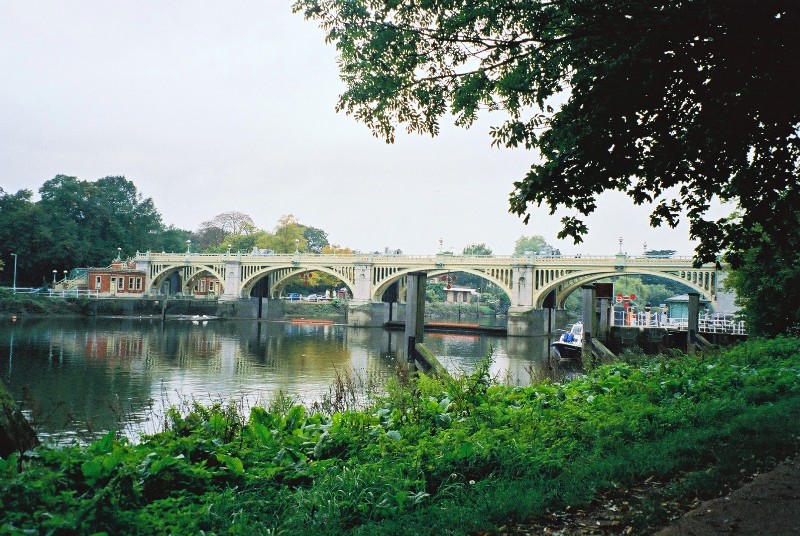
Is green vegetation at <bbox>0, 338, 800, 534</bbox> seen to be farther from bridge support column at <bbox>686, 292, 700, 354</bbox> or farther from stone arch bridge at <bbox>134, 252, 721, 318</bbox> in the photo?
A: stone arch bridge at <bbox>134, 252, 721, 318</bbox>

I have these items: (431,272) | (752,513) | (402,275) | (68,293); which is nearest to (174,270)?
(68,293)

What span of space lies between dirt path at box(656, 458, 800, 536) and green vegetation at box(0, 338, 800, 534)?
153mm

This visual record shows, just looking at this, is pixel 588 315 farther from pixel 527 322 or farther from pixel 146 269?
pixel 146 269

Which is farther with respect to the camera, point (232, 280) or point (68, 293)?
point (232, 280)

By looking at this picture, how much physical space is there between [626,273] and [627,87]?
4148 cm

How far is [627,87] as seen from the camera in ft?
18.0

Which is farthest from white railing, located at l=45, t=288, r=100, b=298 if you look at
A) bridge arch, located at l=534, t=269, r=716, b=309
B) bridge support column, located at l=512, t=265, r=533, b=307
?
bridge arch, located at l=534, t=269, r=716, b=309

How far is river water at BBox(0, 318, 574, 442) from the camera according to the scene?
14127mm

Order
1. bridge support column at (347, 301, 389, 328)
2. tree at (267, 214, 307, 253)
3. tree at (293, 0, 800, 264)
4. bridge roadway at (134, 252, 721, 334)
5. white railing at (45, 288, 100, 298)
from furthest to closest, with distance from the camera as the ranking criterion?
1. tree at (267, 214, 307, 253)
2. bridge support column at (347, 301, 389, 328)
3. white railing at (45, 288, 100, 298)
4. bridge roadway at (134, 252, 721, 334)
5. tree at (293, 0, 800, 264)

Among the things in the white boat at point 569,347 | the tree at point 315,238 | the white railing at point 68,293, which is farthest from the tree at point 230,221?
the white boat at point 569,347

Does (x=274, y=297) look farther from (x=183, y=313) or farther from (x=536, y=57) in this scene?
(x=536, y=57)

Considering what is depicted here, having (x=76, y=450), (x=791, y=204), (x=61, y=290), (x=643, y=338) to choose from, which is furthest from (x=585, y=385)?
(x=61, y=290)

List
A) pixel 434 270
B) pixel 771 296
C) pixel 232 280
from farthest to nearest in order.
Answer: pixel 232 280
pixel 434 270
pixel 771 296

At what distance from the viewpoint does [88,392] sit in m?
17.9
